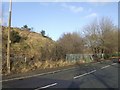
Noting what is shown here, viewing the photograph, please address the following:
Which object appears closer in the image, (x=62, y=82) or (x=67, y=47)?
(x=62, y=82)

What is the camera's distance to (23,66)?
28.4 meters

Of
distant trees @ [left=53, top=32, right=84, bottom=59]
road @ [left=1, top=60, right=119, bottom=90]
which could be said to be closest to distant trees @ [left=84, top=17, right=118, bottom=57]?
distant trees @ [left=53, top=32, right=84, bottom=59]

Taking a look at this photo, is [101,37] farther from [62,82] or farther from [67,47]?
[62,82]

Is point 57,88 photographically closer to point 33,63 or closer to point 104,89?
point 104,89

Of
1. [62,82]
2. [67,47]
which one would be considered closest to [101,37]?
[67,47]

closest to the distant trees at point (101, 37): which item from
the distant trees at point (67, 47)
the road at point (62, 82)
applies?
the distant trees at point (67, 47)

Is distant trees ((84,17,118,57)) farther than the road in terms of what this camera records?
Yes

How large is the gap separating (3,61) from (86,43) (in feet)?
160

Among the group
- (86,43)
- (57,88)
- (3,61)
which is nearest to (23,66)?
(3,61)

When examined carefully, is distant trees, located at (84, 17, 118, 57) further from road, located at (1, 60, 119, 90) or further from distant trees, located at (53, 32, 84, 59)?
road, located at (1, 60, 119, 90)

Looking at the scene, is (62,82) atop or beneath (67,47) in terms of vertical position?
beneath

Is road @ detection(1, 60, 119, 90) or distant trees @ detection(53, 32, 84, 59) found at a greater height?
distant trees @ detection(53, 32, 84, 59)

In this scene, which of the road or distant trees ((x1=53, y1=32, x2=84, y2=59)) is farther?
distant trees ((x1=53, y1=32, x2=84, y2=59))

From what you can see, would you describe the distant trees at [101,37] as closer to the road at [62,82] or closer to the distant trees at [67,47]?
the distant trees at [67,47]
